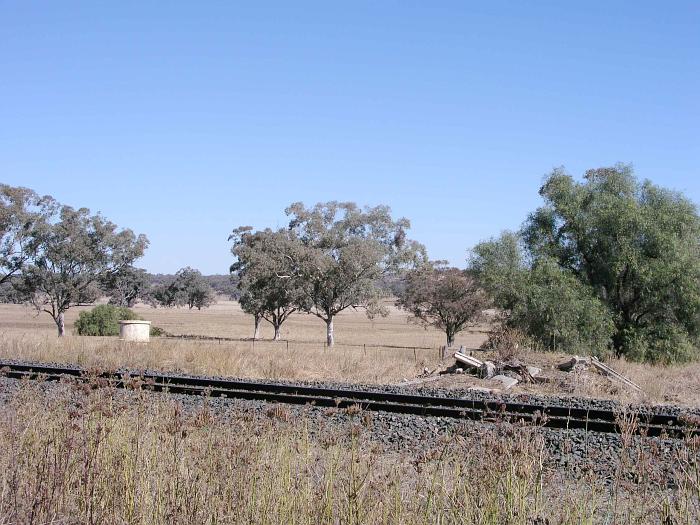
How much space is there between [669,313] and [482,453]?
28.8 metres

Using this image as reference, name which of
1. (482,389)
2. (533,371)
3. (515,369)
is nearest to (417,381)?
(482,389)

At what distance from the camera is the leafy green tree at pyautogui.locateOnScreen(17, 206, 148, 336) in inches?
2381

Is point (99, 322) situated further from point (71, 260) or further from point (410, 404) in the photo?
point (410, 404)

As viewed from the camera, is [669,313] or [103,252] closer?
[669,313]

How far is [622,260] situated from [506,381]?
14.6 m

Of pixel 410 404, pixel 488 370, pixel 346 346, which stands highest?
pixel 488 370

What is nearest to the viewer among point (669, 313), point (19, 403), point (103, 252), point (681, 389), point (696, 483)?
point (696, 483)

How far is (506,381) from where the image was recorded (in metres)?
19.6

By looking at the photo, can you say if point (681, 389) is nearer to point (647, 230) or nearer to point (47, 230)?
point (647, 230)

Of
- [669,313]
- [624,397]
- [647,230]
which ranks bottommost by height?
[624,397]

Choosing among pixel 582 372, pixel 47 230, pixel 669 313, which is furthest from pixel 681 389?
pixel 47 230

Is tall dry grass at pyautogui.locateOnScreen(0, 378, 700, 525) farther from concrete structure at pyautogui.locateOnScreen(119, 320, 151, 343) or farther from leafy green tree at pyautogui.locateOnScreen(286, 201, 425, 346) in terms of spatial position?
leafy green tree at pyautogui.locateOnScreen(286, 201, 425, 346)

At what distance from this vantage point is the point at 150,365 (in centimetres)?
2289

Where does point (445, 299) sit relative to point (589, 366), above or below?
above
